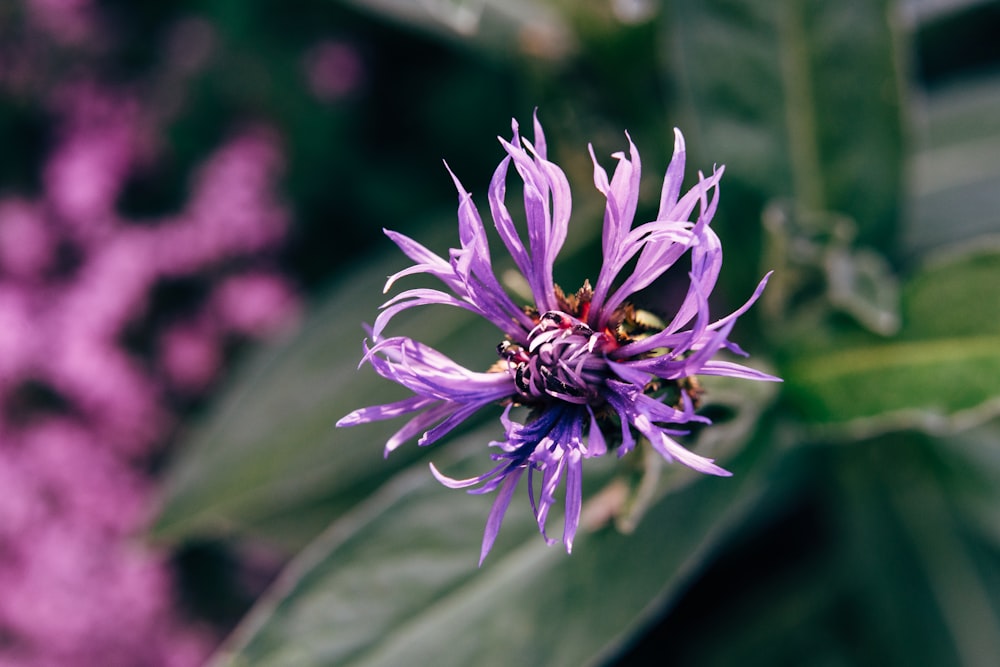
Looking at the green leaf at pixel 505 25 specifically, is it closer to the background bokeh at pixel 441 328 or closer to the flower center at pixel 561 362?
the background bokeh at pixel 441 328

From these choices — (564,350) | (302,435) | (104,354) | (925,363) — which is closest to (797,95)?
(925,363)

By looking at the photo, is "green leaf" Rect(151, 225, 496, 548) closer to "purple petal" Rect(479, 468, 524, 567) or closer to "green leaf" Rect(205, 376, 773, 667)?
"green leaf" Rect(205, 376, 773, 667)

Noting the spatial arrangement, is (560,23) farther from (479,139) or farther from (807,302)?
(807,302)

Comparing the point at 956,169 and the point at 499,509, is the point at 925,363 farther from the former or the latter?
the point at 956,169

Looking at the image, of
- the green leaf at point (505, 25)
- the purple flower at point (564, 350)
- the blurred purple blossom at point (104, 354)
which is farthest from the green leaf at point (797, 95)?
the blurred purple blossom at point (104, 354)

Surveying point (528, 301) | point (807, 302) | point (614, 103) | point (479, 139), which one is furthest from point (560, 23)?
point (528, 301)

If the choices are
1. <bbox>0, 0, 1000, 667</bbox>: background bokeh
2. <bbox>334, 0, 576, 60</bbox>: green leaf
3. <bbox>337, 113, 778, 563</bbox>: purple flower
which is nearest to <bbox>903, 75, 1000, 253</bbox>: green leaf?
<bbox>0, 0, 1000, 667</bbox>: background bokeh

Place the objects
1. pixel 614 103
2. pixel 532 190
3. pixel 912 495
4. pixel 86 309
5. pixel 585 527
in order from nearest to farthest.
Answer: pixel 532 190 → pixel 585 527 → pixel 912 495 → pixel 614 103 → pixel 86 309
